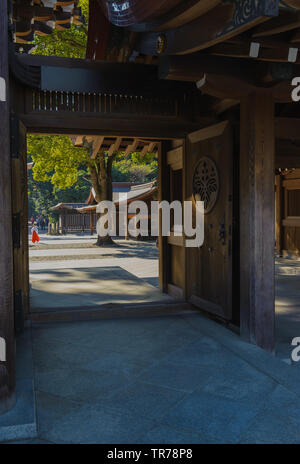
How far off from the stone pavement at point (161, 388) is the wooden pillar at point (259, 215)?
313mm

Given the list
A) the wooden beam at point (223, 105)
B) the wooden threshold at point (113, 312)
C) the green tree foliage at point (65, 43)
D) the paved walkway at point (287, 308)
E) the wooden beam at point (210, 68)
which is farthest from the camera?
the green tree foliage at point (65, 43)

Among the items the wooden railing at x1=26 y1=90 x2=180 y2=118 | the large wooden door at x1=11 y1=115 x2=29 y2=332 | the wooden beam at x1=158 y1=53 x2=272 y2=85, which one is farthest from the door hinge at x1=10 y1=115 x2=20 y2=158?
the wooden beam at x1=158 y1=53 x2=272 y2=85

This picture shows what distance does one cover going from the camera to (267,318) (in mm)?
4371

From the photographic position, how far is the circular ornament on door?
5.06m

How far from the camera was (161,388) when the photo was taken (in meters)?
3.32

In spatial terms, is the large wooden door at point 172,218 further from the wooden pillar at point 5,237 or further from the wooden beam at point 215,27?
the wooden pillar at point 5,237

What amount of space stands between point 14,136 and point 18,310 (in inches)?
69.1

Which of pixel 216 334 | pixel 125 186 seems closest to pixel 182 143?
pixel 216 334

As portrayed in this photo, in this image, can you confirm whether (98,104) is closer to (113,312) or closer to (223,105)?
(223,105)

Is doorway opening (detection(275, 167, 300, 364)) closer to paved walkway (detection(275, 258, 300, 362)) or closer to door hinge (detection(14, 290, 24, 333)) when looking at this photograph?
paved walkway (detection(275, 258, 300, 362))

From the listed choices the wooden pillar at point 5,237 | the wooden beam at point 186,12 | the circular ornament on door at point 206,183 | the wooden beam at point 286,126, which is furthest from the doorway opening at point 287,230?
the wooden pillar at point 5,237

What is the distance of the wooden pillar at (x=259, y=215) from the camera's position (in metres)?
4.27

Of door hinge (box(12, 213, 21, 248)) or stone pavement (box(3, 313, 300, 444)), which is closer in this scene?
stone pavement (box(3, 313, 300, 444))

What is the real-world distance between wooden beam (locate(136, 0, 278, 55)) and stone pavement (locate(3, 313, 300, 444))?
2.60 meters
